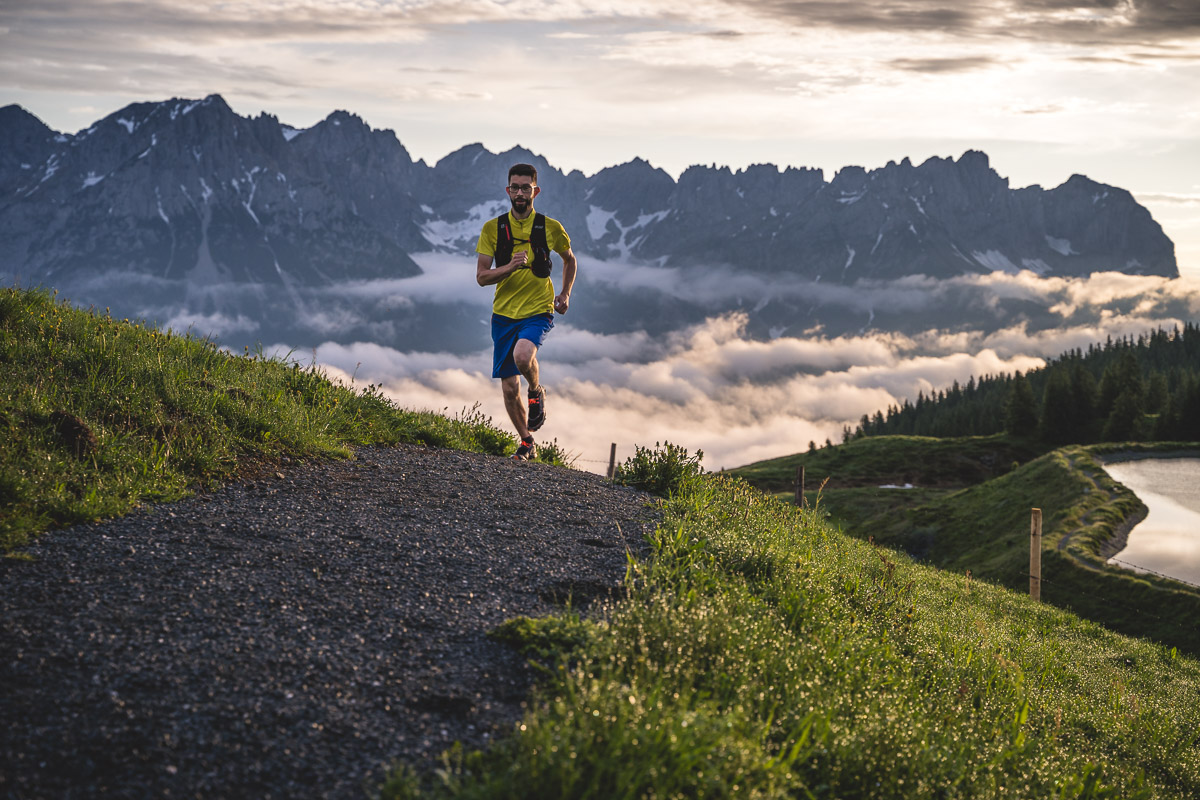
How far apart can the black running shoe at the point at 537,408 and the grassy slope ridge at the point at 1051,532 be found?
301 inches

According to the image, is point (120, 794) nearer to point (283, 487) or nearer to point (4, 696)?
point (4, 696)

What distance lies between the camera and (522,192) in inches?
424

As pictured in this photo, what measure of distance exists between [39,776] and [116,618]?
4.66 feet

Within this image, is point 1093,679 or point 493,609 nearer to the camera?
point 493,609

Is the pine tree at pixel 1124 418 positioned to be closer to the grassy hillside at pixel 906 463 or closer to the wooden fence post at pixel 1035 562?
the grassy hillside at pixel 906 463

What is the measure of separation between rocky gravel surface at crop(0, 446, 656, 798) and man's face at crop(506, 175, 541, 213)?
15.6 feet

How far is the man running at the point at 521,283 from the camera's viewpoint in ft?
36.0

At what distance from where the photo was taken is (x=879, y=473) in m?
124

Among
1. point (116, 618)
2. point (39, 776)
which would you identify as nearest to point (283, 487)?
point (116, 618)

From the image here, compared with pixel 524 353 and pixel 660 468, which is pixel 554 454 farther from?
pixel 660 468

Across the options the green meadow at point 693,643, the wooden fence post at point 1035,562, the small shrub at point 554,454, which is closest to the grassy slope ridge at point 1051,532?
the wooden fence post at point 1035,562

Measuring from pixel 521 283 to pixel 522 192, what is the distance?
4.22 ft

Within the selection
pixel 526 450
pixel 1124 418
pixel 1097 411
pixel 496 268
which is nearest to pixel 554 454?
pixel 526 450

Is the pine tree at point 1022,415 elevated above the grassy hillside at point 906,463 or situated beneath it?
elevated above
